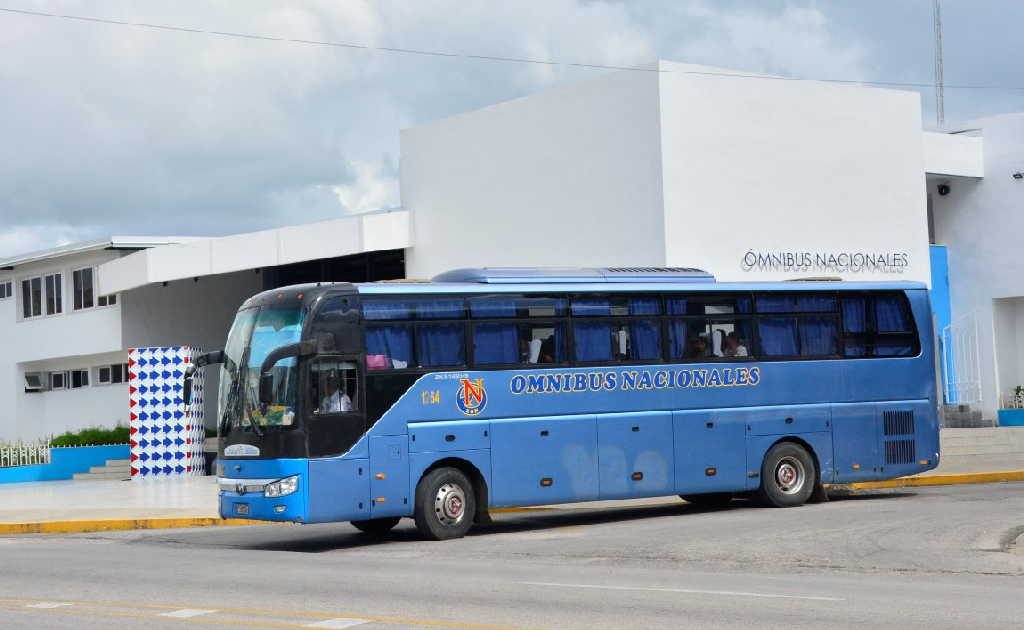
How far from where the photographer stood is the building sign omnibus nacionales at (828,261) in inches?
1179

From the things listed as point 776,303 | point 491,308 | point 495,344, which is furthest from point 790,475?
point 491,308

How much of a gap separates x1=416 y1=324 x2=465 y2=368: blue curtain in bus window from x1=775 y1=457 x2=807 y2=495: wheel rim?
5839 millimetres

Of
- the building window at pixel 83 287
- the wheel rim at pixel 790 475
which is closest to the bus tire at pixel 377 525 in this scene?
the wheel rim at pixel 790 475

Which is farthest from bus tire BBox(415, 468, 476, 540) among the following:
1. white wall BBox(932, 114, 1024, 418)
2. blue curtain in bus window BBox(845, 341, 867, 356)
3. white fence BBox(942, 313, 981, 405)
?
white wall BBox(932, 114, 1024, 418)

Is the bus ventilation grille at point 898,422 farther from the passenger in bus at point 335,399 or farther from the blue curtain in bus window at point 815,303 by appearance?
the passenger in bus at point 335,399

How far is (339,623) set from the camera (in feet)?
34.2

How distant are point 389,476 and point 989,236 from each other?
2451cm

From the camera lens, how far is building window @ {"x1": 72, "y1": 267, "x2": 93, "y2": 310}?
4241 centimetres

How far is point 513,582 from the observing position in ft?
42.3

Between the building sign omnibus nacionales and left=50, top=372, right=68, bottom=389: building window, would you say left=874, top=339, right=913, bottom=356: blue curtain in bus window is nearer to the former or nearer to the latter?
the building sign omnibus nacionales

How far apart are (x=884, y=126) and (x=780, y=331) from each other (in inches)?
511

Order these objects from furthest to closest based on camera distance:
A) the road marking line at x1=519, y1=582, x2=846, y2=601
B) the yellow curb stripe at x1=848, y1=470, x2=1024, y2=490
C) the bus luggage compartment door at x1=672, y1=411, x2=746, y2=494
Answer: the yellow curb stripe at x1=848, y1=470, x2=1024, y2=490
the bus luggage compartment door at x1=672, y1=411, x2=746, y2=494
the road marking line at x1=519, y1=582, x2=846, y2=601

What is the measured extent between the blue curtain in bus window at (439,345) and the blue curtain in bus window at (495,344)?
251mm

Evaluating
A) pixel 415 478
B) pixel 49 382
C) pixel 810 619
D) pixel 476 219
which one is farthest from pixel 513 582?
pixel 49 382
